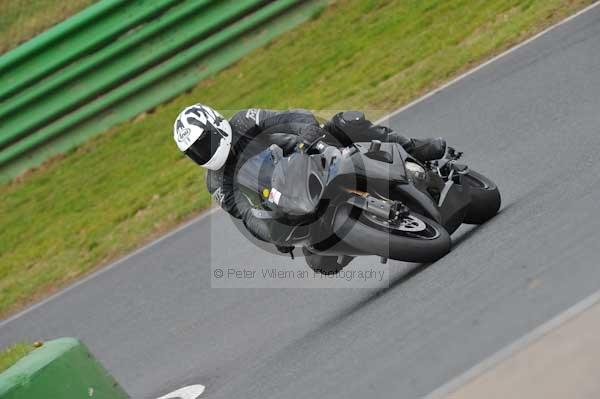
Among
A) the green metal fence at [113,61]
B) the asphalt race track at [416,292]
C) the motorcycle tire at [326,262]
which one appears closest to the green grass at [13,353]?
the asphalt race track at [416,292]

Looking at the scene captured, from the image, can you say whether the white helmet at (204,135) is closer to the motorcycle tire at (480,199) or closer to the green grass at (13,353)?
the motorcycle tire at (480,199)

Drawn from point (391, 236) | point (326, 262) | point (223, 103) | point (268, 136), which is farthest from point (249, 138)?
point (223, 103)

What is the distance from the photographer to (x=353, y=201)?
6.70m

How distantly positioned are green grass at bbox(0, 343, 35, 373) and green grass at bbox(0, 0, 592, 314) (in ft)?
6.10

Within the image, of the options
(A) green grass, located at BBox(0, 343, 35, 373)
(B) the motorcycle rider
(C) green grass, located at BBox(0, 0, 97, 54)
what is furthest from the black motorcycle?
(C) green grass, located at BBox(0, 0, 97, 54)

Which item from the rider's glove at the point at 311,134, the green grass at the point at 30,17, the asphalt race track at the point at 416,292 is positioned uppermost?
the green grass at the point at 30,17

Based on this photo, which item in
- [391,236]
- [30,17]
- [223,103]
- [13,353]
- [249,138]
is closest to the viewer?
[391,236]

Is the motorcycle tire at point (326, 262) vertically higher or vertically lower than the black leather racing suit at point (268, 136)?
lower

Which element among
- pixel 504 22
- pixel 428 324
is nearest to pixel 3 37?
pixel 504 22

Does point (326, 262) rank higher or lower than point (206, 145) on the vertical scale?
lower

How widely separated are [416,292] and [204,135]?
158 centimetres

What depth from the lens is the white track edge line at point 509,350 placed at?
4.69 m

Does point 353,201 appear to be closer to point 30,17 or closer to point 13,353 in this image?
point 13,353

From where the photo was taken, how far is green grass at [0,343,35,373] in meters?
9.02
